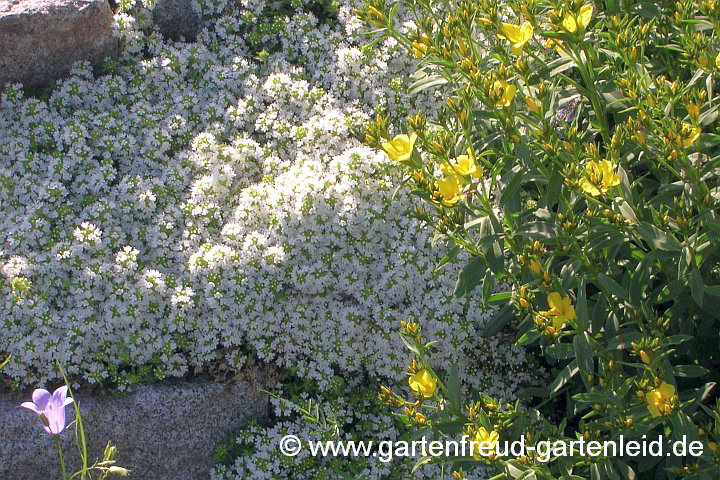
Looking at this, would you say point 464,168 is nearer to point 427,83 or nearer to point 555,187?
point 555,187

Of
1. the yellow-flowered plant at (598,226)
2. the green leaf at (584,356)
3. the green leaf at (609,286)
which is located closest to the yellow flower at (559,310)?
the yellow-flowered plant at (598,226)

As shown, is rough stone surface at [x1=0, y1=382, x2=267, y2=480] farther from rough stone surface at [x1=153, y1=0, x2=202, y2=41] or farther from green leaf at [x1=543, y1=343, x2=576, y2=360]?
rough stone surface at [x1=153, y1=0, x2=202, y2=41]

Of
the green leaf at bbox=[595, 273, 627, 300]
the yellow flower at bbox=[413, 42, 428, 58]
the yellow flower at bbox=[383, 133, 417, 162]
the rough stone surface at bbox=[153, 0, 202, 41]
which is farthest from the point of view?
the rough stone surface at bbox=[153, 0, 202, 41]

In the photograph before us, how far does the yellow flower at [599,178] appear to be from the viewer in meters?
2.50

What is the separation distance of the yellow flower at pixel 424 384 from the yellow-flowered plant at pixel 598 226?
0.33 ft

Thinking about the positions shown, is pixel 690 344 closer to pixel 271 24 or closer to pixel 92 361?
pixel 92 361

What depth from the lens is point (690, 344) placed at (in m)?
3.34

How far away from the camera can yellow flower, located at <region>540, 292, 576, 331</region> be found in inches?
105

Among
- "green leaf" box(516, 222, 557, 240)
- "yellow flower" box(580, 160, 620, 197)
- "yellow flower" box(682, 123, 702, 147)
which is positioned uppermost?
"yellow flower" box(682, 123, 702, 147)

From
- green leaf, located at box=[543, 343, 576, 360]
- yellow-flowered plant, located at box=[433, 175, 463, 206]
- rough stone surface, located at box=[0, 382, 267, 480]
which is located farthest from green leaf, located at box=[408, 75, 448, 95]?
rough stone surface, located at box=[0, 382, 267, 480]

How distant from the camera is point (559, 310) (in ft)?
8.84

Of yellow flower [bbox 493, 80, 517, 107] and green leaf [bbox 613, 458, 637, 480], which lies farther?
green leaf [bbox 613, 458, 637, 480]

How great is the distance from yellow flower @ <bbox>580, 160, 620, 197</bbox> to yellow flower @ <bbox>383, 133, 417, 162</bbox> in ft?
1.97

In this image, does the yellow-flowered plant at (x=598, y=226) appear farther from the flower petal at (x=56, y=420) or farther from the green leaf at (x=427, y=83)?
the flower petal at (x=56, y=420)
